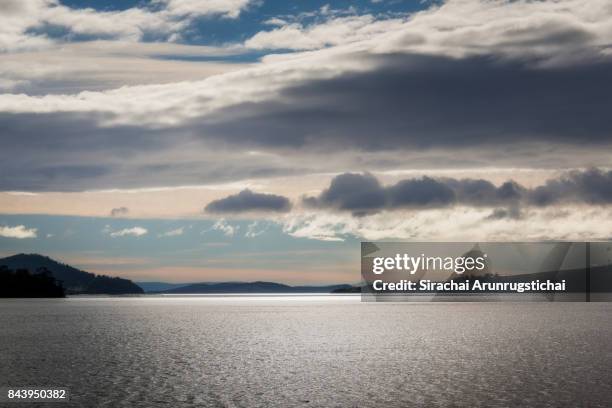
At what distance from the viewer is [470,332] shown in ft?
182

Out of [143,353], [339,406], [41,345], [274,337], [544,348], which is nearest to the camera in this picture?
[339,406]

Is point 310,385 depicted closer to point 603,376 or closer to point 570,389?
point 570,389

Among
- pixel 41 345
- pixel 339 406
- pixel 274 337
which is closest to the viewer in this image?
pixel 339 406

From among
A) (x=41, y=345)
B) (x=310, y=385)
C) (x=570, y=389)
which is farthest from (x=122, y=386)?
(x=41, y=345)

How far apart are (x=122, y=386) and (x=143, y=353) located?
41.3ft

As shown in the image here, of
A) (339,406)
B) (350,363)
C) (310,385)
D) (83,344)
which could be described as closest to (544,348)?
(350,363)

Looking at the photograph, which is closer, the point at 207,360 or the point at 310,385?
the point at 310,385

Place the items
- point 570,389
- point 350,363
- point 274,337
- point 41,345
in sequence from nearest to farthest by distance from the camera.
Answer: point 570,389 → point 350,363 → point 41,345 → point 274,337

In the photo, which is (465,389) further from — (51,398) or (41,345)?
(41,345)

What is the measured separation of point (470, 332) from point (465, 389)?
31816mm

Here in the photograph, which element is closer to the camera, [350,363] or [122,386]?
[122,386]

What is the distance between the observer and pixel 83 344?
44.1m

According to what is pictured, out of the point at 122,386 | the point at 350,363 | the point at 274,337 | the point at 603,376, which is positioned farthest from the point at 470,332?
the point at 122,386

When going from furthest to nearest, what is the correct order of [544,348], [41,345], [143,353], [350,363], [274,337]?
[274,337] → [41,345] → [544,348] → [143,353] → [350,363]
